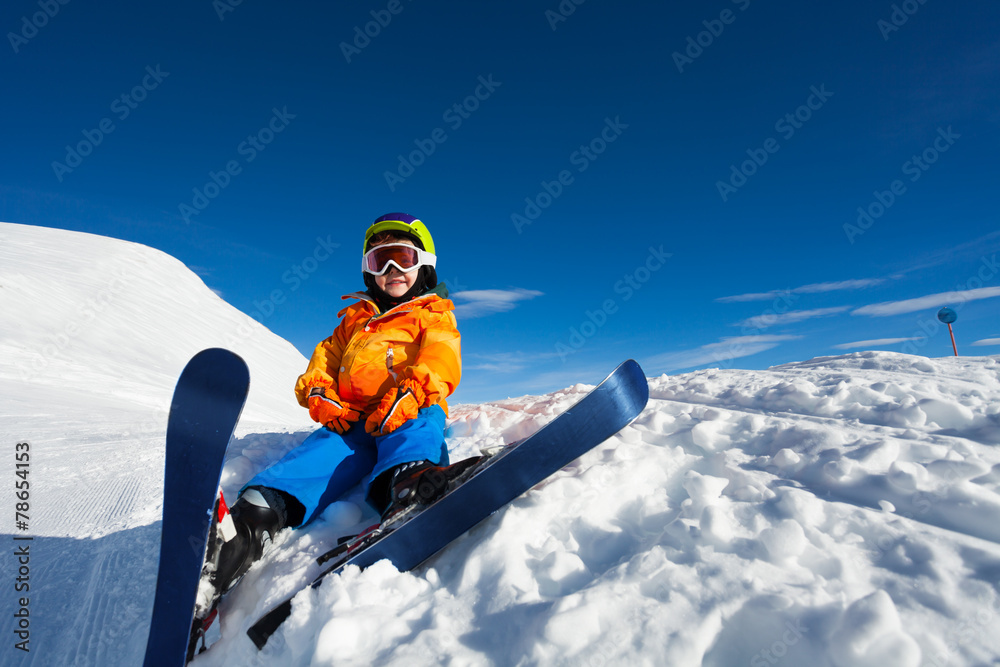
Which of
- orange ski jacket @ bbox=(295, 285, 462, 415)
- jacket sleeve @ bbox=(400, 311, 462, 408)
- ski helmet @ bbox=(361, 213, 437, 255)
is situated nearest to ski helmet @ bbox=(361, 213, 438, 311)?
ski helmet @ bbox=(361, 213, 437, 255)

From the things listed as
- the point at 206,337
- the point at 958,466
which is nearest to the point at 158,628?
the point at 958,466

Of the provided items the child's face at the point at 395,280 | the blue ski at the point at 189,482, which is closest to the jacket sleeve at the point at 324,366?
the child's face at the point at 395,280

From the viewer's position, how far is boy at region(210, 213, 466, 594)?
1.88 meters

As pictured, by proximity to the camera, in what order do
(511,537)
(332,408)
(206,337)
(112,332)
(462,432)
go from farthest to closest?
(206,337), (112,332), (462,432), (332,408), (511,537)

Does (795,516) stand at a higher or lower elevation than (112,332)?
lower

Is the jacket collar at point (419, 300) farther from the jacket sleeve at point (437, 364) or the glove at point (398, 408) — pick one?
the glove at point (398, 408)

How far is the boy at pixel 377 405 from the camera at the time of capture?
1877mm

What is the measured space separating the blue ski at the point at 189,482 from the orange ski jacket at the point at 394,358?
3.19ft

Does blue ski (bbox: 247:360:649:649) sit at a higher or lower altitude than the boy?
lower

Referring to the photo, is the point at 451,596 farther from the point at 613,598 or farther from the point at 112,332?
the point at 112,332

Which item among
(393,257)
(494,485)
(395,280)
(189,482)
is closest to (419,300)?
(395,280)

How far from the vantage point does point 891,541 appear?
4.40 ft

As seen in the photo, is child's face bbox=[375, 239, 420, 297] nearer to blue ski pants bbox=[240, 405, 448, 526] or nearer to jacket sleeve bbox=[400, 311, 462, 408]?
jacket sleeve bbox=[400, 311, 462, 408]

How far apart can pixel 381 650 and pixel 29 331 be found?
1397 centimetres
